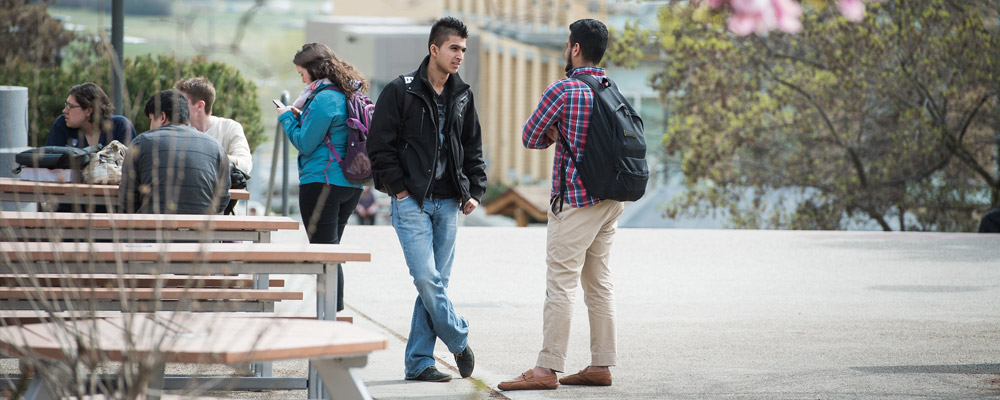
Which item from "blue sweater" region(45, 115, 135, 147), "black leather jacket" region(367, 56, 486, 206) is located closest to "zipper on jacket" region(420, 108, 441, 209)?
"black leather jacket" region(367, 56, 486, 206)

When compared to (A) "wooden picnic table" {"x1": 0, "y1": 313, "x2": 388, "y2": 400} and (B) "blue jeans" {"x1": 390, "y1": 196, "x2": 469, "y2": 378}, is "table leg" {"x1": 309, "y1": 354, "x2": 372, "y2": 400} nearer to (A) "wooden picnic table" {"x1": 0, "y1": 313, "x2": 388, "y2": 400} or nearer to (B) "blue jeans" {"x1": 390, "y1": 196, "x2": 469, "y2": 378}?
(A) "wooden picnic table" {"x1": 0, "y1": 313, "x2": 388, "y2": 400}

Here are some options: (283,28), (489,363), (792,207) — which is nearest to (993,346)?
(489,363)

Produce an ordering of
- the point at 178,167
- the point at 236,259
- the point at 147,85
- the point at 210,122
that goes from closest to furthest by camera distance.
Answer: the point at 236,259
the point at 178,167
the point at 210,122
the point at 147,85

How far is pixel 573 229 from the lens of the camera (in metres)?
5.75

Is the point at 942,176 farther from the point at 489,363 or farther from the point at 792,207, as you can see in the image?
the point at 489,363

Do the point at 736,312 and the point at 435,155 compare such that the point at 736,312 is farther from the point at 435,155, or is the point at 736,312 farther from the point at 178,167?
the point at 178,167

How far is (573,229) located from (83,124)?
379 centimetres

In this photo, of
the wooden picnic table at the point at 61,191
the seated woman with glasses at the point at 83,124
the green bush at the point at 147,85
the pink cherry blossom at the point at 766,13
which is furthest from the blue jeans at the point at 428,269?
the green bush at the point at 147,85

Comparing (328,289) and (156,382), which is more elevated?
(328,289)

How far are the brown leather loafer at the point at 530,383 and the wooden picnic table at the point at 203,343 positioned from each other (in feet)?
6.10

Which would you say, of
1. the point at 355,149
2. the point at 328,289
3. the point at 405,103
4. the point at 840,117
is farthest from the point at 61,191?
the point at 840,117

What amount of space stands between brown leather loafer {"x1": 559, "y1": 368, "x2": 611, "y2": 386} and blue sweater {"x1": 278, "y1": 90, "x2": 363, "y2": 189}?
1.61m

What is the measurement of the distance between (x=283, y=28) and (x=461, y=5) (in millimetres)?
36721

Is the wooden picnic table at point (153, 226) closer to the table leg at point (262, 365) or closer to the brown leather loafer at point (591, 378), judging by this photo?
the table leg at point (262, 365)
